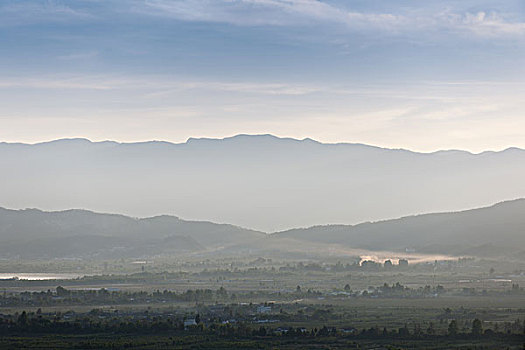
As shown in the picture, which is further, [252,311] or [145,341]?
[252,311]

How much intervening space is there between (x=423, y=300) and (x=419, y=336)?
42424 millimetres

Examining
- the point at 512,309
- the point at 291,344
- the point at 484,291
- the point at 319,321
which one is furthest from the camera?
the point at 484,291

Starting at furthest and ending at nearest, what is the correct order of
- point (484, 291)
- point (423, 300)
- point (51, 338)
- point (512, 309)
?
point (484, 291) → point (423, 300) → point (512, 309) → point (51, 338)

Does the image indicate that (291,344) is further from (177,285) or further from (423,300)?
(177,285)

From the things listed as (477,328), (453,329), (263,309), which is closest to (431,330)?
(453,329)

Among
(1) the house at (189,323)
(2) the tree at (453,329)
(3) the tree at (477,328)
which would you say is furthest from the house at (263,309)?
(3) the tree at (477,328)

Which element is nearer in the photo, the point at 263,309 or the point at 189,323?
the point at 189,323

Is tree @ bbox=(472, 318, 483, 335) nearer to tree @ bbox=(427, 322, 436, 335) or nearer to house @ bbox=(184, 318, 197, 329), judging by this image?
tree @ bbox=(427, 322, 436, 335)

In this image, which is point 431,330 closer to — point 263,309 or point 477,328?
point 477,328

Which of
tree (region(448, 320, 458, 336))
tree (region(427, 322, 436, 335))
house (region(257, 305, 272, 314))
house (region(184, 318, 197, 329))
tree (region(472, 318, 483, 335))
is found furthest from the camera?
house (region(257, 305, 272, 314))

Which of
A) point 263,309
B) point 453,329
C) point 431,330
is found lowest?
point 431,330

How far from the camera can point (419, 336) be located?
10069cm

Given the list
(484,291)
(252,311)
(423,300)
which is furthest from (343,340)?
(484,291)

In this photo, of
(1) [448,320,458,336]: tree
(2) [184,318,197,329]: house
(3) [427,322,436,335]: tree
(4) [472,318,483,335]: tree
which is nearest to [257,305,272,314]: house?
(2) [184,318,197,329]: house
